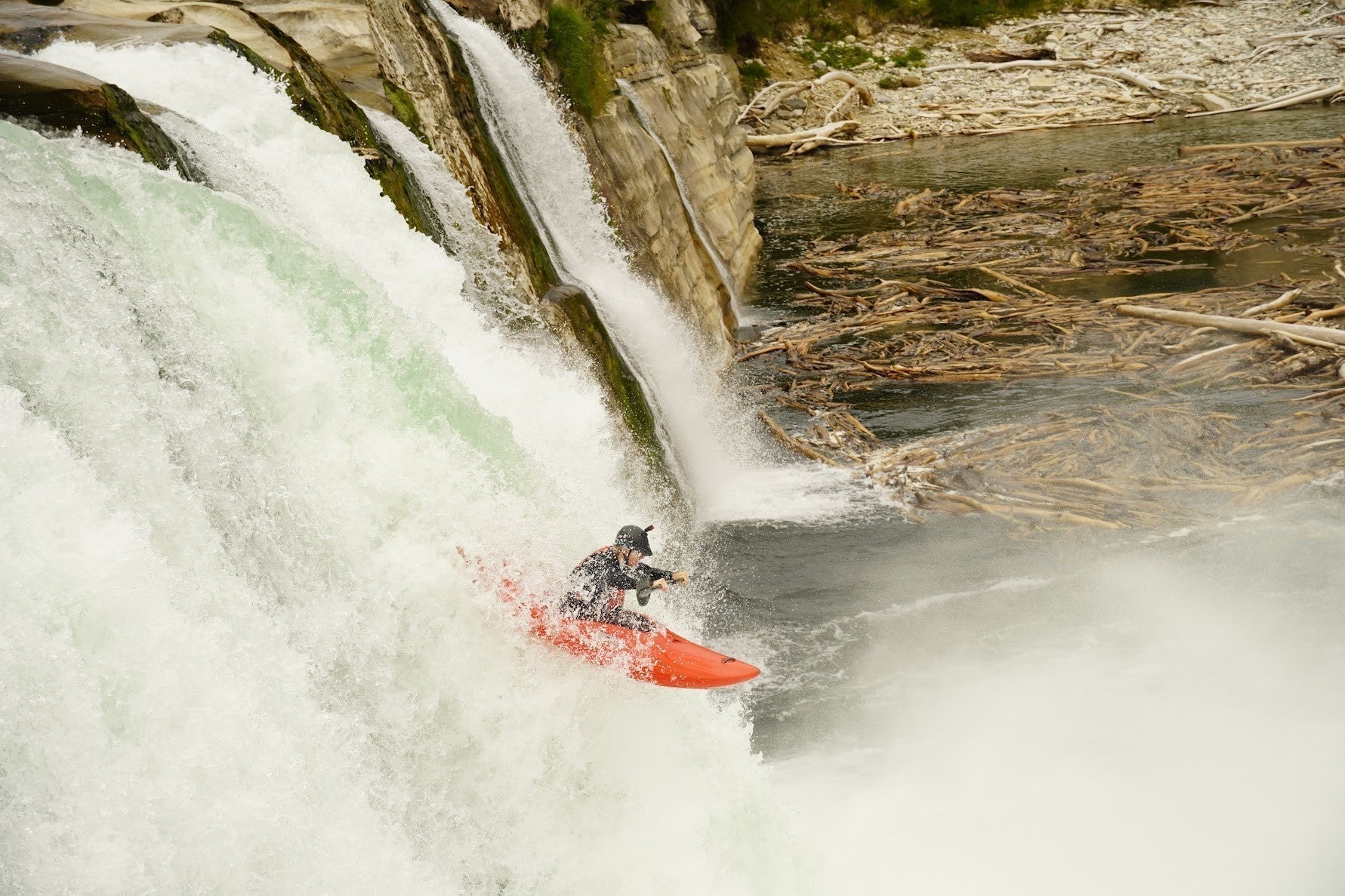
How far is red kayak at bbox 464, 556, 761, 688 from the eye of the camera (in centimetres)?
555

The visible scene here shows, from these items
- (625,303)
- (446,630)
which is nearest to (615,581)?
(446,630)

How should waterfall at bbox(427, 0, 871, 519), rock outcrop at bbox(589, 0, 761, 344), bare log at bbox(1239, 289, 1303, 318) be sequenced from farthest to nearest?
rock outcrop at bbox(589, 0, 761, 344), bare log at bbox(1239, 289, 1303, 318), waterfall at bbox(427, 0, 871, 519)

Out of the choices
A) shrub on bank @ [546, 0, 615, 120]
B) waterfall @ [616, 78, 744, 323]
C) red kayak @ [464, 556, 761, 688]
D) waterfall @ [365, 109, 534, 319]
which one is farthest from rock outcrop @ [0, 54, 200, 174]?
waterfall @ [616, 78, 744, 323]

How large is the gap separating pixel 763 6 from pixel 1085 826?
23786 millimetres

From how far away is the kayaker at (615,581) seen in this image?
18.4ft

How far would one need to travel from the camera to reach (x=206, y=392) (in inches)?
192

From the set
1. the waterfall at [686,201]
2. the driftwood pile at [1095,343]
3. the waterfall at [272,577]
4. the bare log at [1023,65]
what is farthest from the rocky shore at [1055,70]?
the waterfall at [272,577]

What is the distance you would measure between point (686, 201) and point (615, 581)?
8845 mm

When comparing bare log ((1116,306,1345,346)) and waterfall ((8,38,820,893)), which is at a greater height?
waterfall ((8,38,820,893))

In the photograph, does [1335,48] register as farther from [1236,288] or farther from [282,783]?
[282,783]

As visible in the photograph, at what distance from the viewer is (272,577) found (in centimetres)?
471

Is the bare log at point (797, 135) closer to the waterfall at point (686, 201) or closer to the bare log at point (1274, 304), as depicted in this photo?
the waterfall at point (686, 201)

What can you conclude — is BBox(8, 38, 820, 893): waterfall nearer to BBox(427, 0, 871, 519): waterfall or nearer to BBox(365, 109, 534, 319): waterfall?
BBox(365, 109, 534, 319): waterfall

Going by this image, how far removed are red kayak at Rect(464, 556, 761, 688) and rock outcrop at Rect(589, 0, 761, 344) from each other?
6249 millimetres
